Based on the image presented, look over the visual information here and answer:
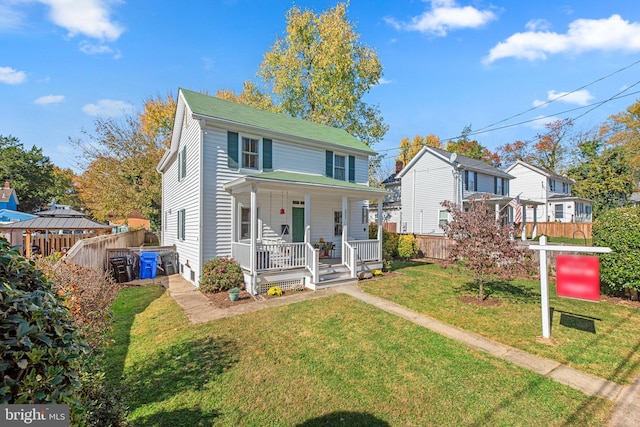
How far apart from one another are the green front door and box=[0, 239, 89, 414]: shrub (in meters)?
10.2

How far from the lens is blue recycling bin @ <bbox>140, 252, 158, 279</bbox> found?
1207 centimetres

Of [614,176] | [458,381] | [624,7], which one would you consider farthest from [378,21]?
[614,176]

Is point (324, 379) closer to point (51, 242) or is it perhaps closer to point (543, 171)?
point (51, 242)

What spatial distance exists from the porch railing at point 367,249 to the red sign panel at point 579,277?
6404 mm

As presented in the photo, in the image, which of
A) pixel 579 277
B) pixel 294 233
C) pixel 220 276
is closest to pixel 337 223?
pixel 294 233

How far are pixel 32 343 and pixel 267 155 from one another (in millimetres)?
10294

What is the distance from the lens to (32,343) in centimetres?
143

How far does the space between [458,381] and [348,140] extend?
12.4 m

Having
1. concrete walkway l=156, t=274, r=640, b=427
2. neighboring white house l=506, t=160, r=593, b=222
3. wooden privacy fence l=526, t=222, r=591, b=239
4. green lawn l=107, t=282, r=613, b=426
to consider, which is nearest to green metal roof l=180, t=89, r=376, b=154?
concrete walkway l=156, t=274, r=640, b=427

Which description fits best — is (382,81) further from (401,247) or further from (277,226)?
(277,226)

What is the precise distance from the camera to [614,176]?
90.9ft

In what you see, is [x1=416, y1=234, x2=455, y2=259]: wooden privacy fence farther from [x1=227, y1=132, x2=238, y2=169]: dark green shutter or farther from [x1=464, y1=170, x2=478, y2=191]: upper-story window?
[x1=227, y1=132, x2=238, y2=169]: dark green shutter

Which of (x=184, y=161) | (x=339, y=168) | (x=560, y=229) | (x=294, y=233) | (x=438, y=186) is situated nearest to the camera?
(x=184, y=161)

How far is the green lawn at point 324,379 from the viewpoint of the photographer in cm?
343
